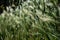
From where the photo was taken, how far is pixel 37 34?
7.86 feet

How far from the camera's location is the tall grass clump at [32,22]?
2389 millimetres

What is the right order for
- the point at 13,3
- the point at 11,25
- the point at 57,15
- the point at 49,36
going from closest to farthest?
the point at 49,36, the point at 57,15, the point at 11,25, the point at 13,3

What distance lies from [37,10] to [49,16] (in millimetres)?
201

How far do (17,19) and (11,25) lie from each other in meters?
0.12

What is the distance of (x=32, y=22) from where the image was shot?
2.50 metres

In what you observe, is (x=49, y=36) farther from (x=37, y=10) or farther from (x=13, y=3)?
(x=13, y=3)

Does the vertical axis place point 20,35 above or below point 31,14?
below

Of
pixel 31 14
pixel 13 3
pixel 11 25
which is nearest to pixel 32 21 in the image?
pixel 31 14

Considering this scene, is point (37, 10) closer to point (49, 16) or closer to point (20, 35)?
point (49, 16)

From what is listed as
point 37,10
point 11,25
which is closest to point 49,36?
point 37,10

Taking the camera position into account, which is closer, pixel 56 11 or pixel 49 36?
pixel 49 36

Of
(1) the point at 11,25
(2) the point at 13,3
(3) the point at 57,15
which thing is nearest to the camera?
(3) the point at 57,15

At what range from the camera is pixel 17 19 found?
2.62 meters

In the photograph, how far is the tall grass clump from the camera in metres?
2.39
